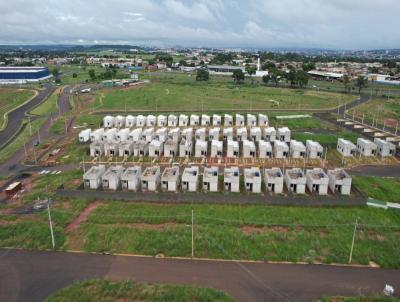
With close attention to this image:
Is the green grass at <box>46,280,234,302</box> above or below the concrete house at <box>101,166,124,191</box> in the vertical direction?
below

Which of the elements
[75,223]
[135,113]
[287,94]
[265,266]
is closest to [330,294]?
[265,266]

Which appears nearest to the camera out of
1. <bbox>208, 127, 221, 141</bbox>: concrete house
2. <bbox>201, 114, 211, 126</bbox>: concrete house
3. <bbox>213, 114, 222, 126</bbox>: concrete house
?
<bbox>208, 127, 221, 141</bbox>: concrete house

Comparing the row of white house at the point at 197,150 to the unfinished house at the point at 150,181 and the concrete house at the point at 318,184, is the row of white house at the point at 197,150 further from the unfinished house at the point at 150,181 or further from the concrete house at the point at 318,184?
the concrete house at the point at 318,184

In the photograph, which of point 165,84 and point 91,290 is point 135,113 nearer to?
point 165,84

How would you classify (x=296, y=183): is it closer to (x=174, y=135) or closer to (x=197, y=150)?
(x=197, y=150)

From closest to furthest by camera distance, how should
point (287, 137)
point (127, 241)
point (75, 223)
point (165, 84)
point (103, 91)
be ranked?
1. point (127, 241)
2. point (75, 223)
3. point (287, 137)
4. point (103, 91)
5. point (165, 84)

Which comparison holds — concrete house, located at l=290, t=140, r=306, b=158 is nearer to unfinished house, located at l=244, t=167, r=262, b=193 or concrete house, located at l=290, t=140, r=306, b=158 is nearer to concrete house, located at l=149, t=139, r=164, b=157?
unfinished house, located at l=244, t=167, r=262, b=193

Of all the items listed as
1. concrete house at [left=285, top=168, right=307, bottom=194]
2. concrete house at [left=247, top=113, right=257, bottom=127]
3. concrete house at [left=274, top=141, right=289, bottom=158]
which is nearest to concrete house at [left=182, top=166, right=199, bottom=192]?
concrete house at [left=285, top=168, right=307, bottom=194]
